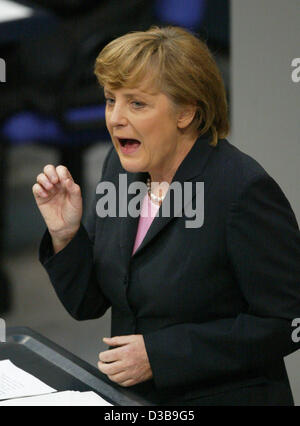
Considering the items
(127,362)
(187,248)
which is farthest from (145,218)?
(127,362)

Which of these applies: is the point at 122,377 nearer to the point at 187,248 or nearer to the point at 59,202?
the point at 187,248

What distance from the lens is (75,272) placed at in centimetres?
170

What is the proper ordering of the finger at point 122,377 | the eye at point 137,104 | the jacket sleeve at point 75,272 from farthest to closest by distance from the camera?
the jacket sleeve at point 75,272
the eye at point 137,104
the finger at point 122,377

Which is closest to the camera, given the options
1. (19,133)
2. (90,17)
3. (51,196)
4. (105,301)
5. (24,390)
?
(24,390)

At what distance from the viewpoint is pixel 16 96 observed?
14.3ft

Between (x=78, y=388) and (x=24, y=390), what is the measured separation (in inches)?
4.6

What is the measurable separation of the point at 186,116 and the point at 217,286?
42 centimetres

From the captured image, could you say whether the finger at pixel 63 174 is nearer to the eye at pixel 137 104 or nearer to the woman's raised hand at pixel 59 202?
the woman's raised hand at pixel 59 202

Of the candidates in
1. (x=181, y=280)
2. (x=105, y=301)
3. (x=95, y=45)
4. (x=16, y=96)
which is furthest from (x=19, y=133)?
(x=181, y=280)

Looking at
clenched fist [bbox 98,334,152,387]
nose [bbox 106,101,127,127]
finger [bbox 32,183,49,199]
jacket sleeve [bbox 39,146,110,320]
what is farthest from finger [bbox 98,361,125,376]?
nose [bbox 106,101,127,127]

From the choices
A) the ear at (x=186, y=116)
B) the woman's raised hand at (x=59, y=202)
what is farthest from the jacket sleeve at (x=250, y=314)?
the woman's raised hand at (x=59, y=202)

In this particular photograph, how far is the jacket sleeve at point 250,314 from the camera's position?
1.47 meters

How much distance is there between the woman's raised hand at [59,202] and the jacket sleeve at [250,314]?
1.18ft

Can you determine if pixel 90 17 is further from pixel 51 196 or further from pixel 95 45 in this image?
pixel 51 196
